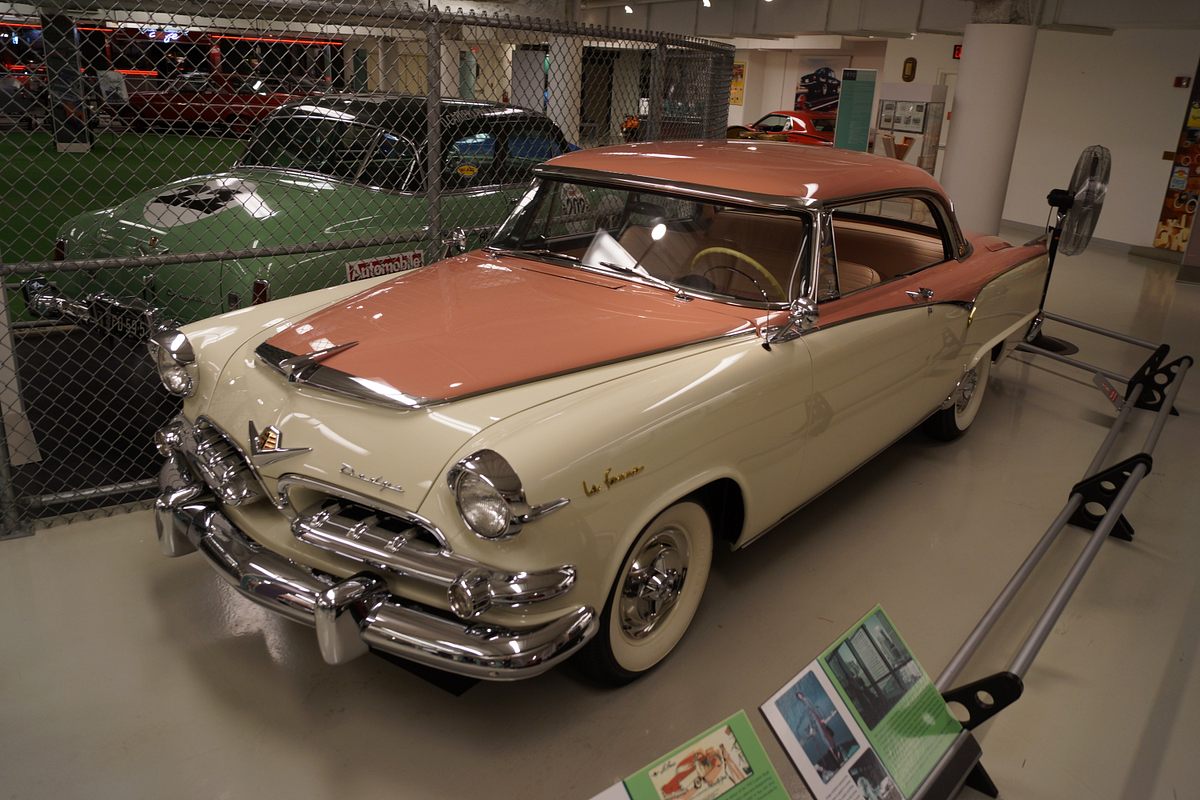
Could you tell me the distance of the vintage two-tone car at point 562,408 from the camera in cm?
224

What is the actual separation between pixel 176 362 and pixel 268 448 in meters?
0.64

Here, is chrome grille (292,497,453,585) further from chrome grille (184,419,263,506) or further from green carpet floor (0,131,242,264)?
green carpet floor (0,131,242,264)

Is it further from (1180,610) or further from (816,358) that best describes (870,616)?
(1180,610)

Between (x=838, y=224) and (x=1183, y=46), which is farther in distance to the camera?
(x=1183, y=46)

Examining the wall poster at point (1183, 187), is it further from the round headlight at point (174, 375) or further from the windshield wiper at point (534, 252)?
the round headlight at point (174, 375)

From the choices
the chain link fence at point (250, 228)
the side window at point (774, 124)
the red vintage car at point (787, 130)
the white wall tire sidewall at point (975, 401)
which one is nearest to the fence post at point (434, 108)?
the chain link fence at point (250, 228)

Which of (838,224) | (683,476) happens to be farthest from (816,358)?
(838,224)

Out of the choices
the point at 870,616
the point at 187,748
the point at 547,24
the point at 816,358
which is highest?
the point at 547,24

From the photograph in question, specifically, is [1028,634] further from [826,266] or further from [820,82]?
[820,82]

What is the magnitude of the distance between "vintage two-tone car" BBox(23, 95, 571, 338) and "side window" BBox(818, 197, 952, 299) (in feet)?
6.89

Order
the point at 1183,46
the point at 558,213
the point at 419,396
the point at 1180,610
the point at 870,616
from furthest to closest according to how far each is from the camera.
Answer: the point at 1183,46
the point at 558,213
the point at 1180,610
the point at 419,396
the point at 870,616

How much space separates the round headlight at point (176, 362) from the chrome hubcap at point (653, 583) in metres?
1.59

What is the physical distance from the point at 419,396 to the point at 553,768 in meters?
1.12

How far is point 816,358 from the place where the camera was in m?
3.10
